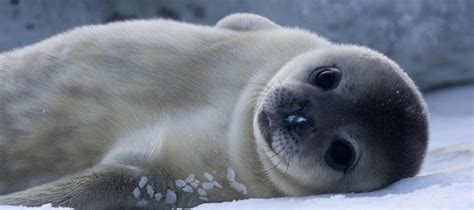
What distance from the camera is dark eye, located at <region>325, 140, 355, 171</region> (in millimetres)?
2893

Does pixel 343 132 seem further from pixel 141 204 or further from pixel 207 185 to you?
pixel 141 204

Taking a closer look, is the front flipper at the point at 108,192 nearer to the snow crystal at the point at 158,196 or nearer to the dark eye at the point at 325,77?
the snow crystal at the point at 158,196

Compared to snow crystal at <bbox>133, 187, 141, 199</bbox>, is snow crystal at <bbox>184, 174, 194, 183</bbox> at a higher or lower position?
Answer: higher

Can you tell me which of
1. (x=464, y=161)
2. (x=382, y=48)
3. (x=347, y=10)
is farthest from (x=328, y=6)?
(x=464, y=161)

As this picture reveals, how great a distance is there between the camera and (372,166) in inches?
114

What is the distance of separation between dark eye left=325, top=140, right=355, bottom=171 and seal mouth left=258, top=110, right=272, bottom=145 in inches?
8.5

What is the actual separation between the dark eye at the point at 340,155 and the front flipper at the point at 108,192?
49 centimetres

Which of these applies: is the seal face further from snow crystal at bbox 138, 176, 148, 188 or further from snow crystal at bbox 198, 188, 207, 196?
snow crystal at bbox 138, 176, 148, 188

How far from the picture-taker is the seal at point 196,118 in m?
2.90

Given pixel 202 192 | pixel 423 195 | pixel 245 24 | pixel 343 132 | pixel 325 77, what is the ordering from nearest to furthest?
pixel 423 195 → pixel 343 132 → pixel 202 192 → pixel 325 77 → pixel 245 24

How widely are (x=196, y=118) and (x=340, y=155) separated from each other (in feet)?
1.99

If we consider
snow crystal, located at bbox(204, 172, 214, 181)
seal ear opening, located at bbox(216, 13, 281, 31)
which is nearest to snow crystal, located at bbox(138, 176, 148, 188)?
snow crystal, located at bbox(204, 172, 214, 181)

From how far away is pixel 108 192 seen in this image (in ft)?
9.46

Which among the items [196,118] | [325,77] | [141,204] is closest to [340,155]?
[325,77]
